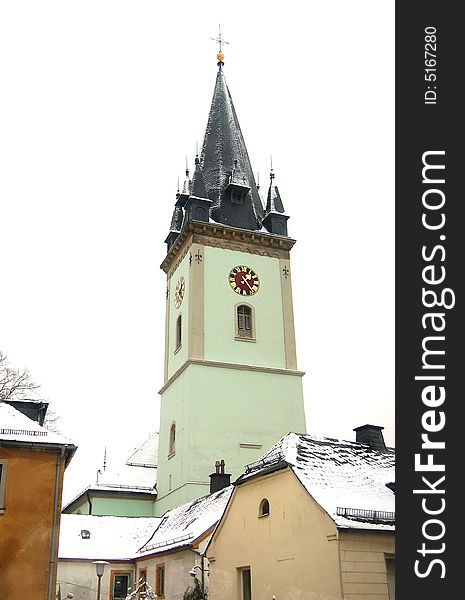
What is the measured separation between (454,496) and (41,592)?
1317 centimetres

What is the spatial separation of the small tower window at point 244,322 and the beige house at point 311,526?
678 inches

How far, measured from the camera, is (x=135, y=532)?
103 ft

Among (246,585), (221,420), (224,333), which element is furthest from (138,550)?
(224,333)

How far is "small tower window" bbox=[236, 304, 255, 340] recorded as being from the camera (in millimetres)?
38844

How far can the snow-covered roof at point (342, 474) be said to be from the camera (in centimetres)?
1620

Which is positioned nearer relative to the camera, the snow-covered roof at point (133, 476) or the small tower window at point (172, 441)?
the small tower window at point (172, 441)

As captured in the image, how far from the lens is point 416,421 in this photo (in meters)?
9.04

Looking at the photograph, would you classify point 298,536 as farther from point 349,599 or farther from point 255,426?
point 255,426

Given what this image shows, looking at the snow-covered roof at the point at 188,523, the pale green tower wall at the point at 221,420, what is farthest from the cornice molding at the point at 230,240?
the snow-covered roof at the point at 188,523

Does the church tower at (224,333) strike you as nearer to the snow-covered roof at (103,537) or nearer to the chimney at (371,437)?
the snow-covered roof at (103,537)

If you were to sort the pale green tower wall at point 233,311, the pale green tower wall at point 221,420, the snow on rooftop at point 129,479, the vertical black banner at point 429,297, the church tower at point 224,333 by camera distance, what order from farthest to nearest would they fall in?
the snow on rooftop at point 129,479, the pale green tower wall at point 233,311, the church tower at point 224,333, the pale green tower wall at point 221,420, the vertical black banner at point 429,297

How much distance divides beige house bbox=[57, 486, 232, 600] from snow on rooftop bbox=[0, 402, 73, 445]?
5.56 m

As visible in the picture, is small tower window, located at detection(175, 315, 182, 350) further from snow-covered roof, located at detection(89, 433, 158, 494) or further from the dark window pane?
the dark window pane

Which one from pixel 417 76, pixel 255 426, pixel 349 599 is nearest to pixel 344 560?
pixel 349 599
